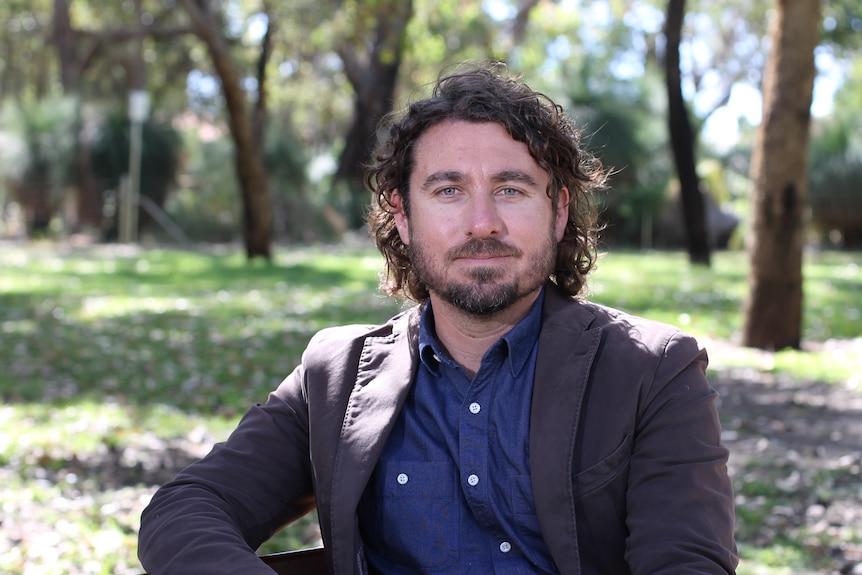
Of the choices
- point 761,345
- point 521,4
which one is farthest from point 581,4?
point 761,345

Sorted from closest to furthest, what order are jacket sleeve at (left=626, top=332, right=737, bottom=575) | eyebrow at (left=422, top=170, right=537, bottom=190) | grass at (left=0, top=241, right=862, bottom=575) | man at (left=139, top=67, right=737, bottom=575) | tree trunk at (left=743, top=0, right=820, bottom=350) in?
1. jacket sleeve at (left=626, top=332, right=737, bottom=575)
2. man at (left=139, top=67, right=737, bottom=575)
3. eyebrow at (left=422, top=170, right=537, bottom=190)
4. grass at (left=0, top=241, right=862, bottom=575)
5. tree trunk at (left=743, top=0, right=820, bottom=350)

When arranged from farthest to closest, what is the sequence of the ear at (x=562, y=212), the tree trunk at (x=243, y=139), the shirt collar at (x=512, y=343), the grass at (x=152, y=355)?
the tree trunk at (x=243, y=139) < the grass at (x=152, y=355) < the ear at (x=562, y=212) < the shirt collar at (x=512, y=343)

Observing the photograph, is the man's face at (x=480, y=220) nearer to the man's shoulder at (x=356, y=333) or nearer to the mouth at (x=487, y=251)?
the mouth at (x=487, y=251)

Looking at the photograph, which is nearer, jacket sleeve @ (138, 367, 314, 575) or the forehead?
jacket sleeve @ (138, 367, 314, 575)

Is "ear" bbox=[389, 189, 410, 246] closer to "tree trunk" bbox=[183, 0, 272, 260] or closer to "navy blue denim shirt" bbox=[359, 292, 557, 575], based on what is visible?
"navy blue denim shirt" bbox=[359, 292, 557, 575]

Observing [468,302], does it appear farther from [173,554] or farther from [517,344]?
[173,554]

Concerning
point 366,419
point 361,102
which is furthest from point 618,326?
point 361,102

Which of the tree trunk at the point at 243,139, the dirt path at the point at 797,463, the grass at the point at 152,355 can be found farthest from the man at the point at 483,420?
the tree trunk at the point at 243,139

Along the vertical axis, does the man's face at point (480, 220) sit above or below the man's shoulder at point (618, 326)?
above

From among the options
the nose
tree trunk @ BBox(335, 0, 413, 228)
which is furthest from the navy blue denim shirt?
tree trunk @ BBox(335, 0, 413, 228)

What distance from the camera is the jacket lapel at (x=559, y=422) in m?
2.30

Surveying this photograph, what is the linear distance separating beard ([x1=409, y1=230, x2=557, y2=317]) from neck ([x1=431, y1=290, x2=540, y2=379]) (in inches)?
1.6

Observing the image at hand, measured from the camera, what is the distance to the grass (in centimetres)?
507

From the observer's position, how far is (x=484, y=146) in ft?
8.90
